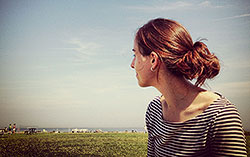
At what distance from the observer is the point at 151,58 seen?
1.61 meters

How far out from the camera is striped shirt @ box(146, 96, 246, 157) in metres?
1.27

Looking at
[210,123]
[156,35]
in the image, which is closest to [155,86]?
[156,35]

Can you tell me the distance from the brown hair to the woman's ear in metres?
0.02

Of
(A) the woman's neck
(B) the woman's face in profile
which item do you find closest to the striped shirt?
(A) the woman's neck

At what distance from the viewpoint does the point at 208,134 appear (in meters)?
1.35

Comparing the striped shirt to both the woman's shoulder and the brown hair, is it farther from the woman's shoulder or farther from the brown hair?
the brown hair

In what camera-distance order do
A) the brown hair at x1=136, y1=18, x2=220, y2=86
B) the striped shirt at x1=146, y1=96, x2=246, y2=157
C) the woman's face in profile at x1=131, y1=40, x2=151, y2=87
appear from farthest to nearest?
the woman's face in profile at x1=131, y1=40, x2=151, y2=87
the brown hair at x1=136, y1=18, x2=220, y2=86
the striped shirt at x1=146, y1=96, x2=246, y2=157

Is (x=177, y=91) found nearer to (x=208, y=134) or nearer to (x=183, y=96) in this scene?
(x=183, y=96)

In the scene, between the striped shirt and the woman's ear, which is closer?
the striped shirt

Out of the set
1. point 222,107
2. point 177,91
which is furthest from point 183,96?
point 222,107

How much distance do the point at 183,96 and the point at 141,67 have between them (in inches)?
14.6

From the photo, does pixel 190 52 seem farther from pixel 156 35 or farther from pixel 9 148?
pixel 9 148

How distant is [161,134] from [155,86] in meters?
0.36

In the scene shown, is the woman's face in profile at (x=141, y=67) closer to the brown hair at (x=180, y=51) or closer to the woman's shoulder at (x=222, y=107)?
the brown hair at (x=180, y=51)
